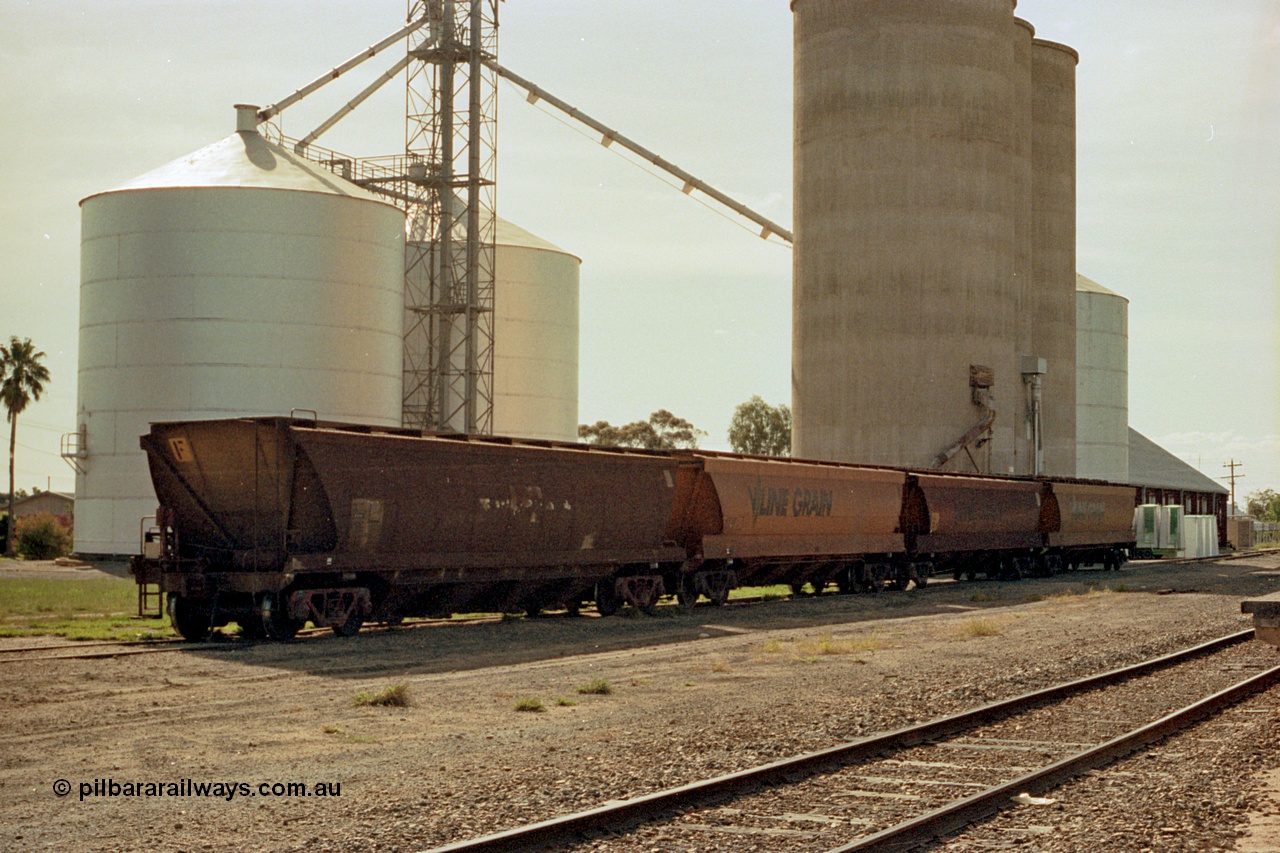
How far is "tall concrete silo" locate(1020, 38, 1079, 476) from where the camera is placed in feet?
221

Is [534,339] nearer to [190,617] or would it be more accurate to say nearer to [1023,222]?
[1023,222]

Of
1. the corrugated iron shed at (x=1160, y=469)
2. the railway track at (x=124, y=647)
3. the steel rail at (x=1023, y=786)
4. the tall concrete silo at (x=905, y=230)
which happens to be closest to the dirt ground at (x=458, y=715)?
the railway track at (x=124, y=647)

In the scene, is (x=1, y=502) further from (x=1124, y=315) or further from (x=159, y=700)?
(x=159, y=700)

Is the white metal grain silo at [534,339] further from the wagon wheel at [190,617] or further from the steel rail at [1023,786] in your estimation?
the steel rail at [1023,786]

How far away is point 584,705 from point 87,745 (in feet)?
17.2

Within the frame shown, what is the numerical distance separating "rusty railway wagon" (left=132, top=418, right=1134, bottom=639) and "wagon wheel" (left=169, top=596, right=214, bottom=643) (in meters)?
0.02

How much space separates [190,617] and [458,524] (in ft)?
15.7

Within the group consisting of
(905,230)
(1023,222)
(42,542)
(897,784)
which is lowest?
(897,784)

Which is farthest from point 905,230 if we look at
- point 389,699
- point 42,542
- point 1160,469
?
point 1160,469

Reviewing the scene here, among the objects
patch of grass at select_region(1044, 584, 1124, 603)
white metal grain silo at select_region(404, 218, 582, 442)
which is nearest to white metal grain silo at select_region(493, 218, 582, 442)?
white metal grain silo at select_region(404, 218, 582, 442)

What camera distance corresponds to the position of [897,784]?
10312 millimetres

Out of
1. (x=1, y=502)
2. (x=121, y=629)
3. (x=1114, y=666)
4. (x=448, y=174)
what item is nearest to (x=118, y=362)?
(x=448, y=174)

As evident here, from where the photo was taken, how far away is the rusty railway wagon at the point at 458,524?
2112 centimetres

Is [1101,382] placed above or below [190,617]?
above
